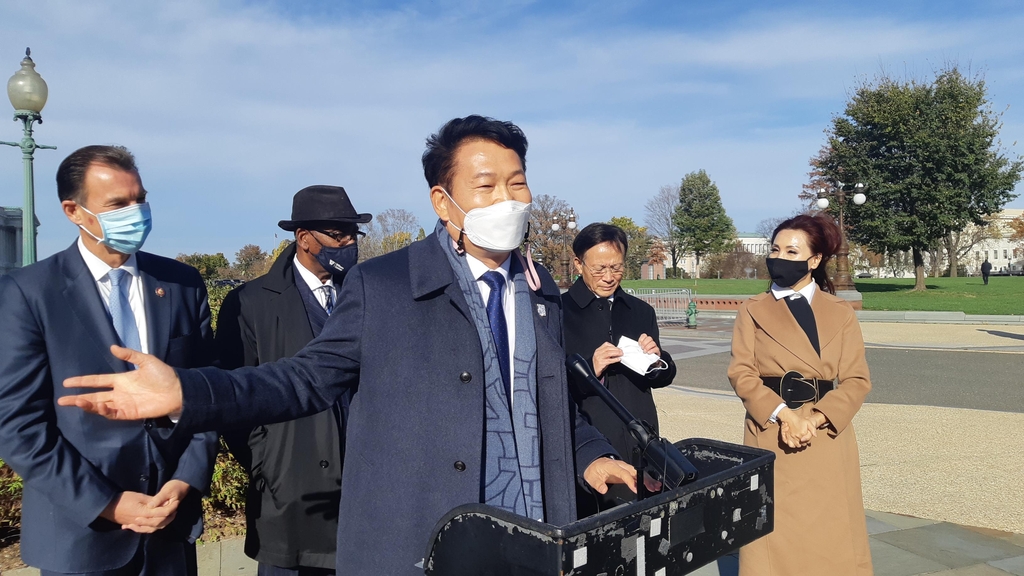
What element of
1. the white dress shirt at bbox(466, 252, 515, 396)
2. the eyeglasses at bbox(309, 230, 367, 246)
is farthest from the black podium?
the eyeglasses at bbox(309, 230, 367, 246)

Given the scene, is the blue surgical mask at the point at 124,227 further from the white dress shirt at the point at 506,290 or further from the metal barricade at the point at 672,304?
the metal barricade at the point at 672,304

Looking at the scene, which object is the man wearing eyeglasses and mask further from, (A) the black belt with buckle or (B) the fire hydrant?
(B) the fire hydrant

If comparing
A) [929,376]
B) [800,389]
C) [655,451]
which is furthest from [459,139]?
[929,376]

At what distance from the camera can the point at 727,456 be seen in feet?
6.22

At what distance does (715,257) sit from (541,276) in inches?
2709

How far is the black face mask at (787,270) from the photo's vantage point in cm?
381

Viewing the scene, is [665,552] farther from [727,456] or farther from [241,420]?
[241,420]

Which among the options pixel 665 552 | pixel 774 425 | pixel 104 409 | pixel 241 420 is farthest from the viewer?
pixel 774 425

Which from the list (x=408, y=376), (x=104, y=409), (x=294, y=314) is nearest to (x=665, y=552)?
(x=408, y=376)

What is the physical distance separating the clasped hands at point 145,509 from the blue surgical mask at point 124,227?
32.7 inches

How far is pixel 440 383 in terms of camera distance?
1.86 metres

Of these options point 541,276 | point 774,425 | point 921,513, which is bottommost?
point 921,513

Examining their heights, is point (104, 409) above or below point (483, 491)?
above

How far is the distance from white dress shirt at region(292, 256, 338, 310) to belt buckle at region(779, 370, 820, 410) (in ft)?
7.44
